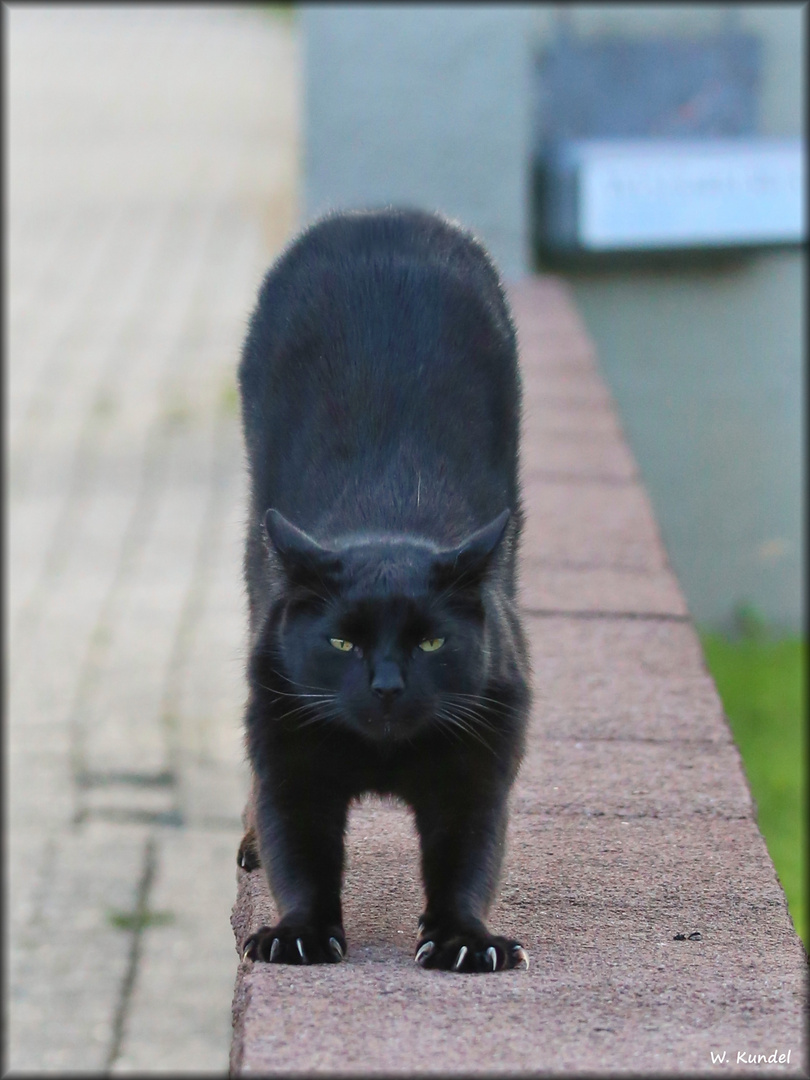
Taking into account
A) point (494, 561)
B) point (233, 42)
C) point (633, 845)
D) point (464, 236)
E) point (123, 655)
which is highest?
point (233, 42)

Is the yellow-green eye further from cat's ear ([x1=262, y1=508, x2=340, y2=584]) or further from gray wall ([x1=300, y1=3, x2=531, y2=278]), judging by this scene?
gray wall ([x1=300, y1=3, x2=531, y2=278])

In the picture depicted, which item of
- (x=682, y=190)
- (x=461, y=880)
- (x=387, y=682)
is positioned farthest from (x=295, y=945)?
(x=682, y=190)

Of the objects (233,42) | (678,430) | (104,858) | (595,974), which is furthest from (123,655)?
(233,42)

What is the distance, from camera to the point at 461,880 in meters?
2.35

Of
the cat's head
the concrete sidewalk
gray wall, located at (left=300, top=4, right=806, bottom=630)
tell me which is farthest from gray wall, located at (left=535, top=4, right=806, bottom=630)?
the cat's head

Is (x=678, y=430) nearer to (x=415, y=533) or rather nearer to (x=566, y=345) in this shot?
(x=566, y=345)

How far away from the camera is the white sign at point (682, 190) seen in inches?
235

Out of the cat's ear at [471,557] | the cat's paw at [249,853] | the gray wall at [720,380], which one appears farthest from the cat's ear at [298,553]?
the gray wall at [720,380]

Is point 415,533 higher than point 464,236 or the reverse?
the reverse

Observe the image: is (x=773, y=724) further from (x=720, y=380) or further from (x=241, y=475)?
(x=241, y=475)

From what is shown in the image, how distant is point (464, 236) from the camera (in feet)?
10.5

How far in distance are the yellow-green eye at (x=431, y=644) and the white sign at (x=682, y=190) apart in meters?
3.93

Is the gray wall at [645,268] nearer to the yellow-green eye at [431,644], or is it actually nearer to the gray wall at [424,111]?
the gray wall at [424,111]

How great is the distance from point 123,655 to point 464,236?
284 centimetres
